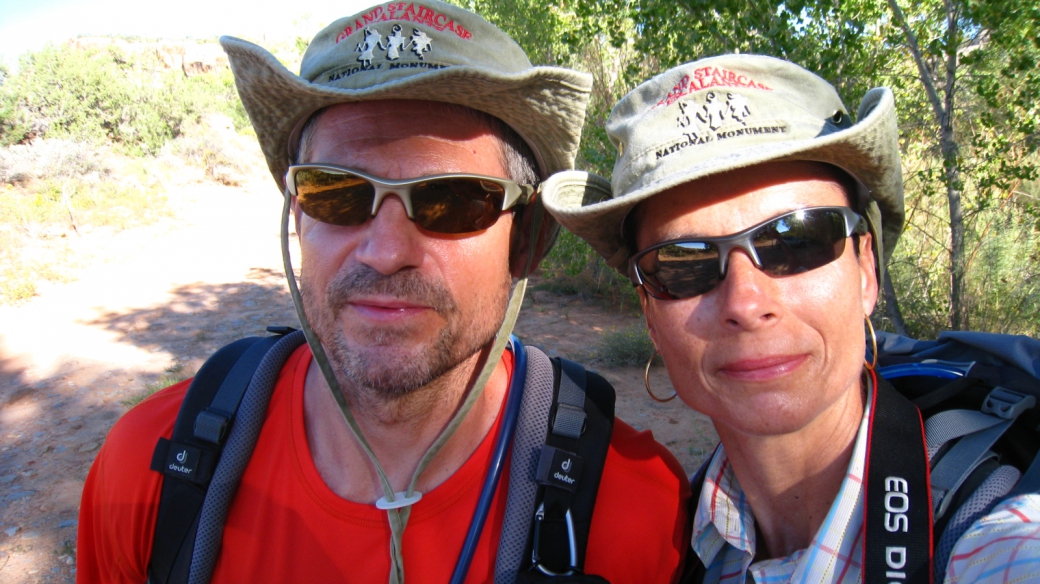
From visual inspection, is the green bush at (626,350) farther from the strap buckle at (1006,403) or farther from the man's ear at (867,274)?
the strap buckle at (1006,403)

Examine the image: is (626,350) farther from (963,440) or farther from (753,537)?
(963,440)

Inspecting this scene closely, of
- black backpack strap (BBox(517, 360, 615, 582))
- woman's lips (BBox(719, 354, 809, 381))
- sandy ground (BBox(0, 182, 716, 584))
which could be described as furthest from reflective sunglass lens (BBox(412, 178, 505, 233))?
sandy ground (BBox(0, 182, 716, 584))

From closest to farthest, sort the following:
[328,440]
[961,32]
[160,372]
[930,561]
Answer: [930,561] < [328,440] < [961,32] < [160,372]

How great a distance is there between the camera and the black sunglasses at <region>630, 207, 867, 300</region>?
127 cm

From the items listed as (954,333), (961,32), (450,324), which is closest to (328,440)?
(450,324)

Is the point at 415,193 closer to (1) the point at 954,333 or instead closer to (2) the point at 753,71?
(2) the point at 753,71

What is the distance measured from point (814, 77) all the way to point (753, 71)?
0.48ft

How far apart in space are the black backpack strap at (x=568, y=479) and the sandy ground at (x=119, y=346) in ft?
8.98

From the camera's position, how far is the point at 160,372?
19.1 ft

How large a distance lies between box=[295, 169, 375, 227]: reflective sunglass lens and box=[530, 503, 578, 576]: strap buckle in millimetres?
837

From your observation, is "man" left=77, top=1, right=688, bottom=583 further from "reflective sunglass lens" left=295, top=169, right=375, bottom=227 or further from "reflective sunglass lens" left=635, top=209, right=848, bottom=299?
"reflective sunglass lens" left=635, top=209, right=848, bottom=299

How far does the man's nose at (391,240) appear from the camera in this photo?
148 centimetres

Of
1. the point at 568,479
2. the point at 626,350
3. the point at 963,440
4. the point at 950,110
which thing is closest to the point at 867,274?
the point at 963,440

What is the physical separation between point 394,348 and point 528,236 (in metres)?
0.56
